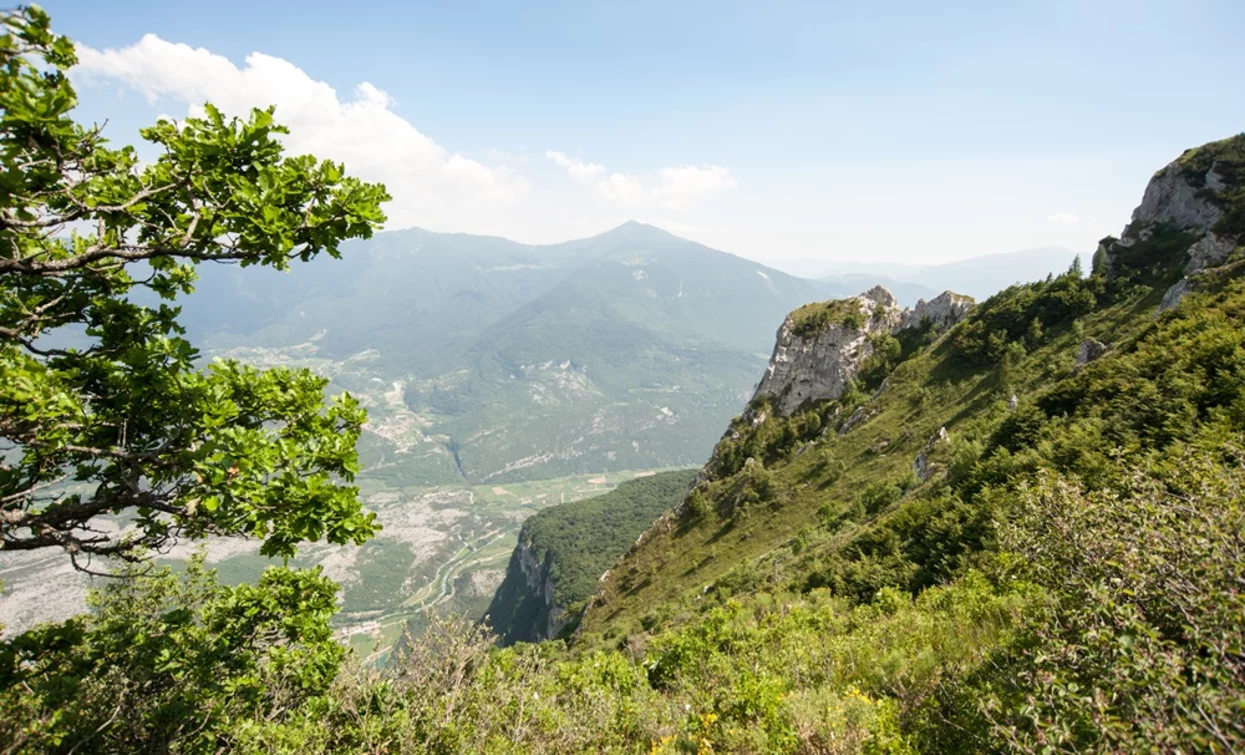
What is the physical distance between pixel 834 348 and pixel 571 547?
9856 cm

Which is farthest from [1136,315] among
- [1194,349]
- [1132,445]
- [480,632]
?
[480,632]

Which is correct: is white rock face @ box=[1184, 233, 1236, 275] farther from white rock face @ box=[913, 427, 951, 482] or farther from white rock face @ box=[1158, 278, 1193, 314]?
white rock face @ box=[913, 427, 951, 482]

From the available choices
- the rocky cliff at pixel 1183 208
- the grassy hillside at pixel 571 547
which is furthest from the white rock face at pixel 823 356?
the grassy hillside at pixel 571 547

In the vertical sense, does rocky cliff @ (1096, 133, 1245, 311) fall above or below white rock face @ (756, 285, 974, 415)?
above

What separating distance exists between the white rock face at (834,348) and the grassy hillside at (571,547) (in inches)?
2597

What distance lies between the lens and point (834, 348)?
214 feet

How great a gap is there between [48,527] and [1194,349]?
28.7 metres

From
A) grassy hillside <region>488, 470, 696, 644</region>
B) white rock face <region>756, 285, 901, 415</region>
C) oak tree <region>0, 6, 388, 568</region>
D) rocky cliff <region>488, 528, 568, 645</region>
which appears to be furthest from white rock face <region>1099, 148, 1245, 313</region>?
rocky cliff <region>488, 528, 568, 645</region>

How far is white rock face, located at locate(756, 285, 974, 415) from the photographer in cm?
6304

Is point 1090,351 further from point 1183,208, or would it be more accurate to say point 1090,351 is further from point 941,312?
point 941,312

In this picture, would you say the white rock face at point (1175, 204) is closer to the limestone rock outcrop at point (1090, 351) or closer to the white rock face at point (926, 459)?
the limestone rock outcrop at point (1090, 351)

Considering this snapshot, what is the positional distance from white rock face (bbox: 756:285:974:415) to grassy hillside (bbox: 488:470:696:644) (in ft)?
216

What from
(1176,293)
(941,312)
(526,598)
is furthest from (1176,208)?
(526,598)

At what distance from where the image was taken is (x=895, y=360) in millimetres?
61000
